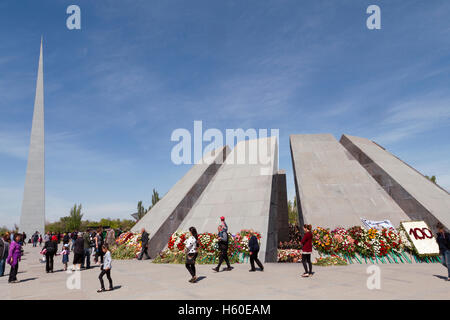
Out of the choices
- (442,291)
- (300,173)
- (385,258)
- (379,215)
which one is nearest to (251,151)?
(300,173)

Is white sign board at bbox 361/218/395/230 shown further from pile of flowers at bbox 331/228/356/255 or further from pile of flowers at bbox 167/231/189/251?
pile of flowers at bbox 167/231/189/251

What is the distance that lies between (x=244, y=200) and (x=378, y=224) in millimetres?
6739

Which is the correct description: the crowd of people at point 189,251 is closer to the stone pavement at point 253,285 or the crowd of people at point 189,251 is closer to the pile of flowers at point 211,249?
the stone pavement at point 253,285

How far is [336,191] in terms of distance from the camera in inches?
600

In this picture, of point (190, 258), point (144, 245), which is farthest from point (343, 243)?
point (144, 245)

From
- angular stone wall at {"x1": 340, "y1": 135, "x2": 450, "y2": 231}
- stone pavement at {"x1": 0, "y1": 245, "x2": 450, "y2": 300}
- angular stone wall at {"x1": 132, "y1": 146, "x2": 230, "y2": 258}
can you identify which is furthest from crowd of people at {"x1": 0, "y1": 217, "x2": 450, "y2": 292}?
angular stone wall at {"x1": 340, "y1": 135, "x2": 450, "y2": 231}

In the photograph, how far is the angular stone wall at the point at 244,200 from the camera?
46.2 ft

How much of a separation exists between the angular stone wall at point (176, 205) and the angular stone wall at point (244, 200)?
596 mm

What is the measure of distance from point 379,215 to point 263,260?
6.07m

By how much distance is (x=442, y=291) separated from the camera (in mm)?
6824

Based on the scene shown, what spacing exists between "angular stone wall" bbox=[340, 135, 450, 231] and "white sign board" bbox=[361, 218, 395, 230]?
4.66 feet

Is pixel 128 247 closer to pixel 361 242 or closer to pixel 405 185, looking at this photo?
pixel 361 242

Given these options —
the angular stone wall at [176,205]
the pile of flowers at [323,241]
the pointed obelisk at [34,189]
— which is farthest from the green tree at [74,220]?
the pile of flowers at [323,241]
